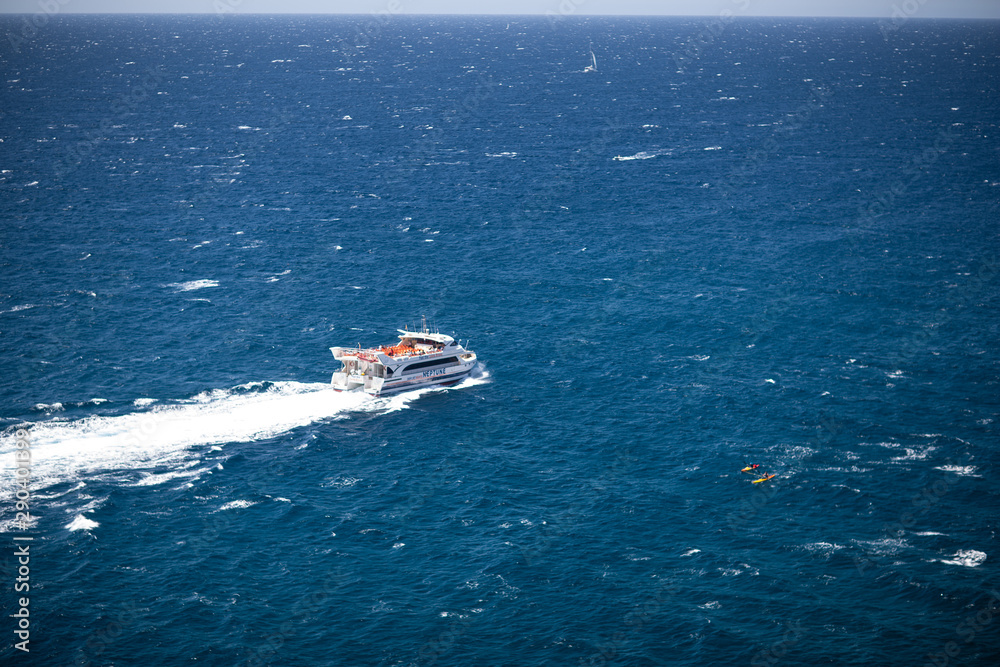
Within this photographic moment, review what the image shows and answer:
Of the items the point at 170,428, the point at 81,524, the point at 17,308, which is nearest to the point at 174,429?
the point at 170,428

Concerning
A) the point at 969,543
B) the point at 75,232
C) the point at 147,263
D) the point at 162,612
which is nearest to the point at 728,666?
the point at 969,543

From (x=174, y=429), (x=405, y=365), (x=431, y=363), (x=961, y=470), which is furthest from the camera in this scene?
(x=431, y=363)

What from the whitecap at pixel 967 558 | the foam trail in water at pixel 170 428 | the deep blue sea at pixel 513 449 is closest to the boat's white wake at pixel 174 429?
the foam trail in water at pixel 170 428

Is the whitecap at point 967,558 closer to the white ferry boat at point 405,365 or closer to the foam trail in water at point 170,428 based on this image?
the white ferry boat at point 405,365

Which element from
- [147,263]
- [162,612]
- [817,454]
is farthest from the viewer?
[147,263]

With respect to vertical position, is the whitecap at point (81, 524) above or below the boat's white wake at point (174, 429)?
below

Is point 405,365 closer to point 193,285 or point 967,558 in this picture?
point 193,285

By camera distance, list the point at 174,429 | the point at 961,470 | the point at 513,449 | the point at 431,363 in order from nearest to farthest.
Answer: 1. the point at 961,470
2. the point at 513,449
3. the point at 174,429
4. the point at 431,363

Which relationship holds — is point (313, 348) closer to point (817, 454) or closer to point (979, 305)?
point (817, 454)

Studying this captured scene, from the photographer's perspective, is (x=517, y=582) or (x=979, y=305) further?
(x=979, y=305)
